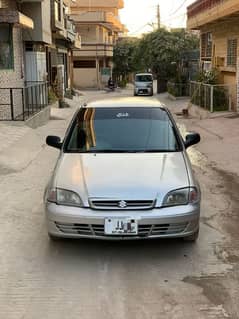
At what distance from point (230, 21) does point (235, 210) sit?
1642 centimetres

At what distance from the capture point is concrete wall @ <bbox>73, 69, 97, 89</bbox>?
58031 millimetres

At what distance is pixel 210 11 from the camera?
21.6 meters

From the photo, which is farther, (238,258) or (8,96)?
(8,96)

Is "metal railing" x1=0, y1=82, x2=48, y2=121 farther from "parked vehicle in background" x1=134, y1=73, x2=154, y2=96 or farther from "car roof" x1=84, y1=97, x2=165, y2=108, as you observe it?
"parked vehicle in background" x1=134, y1=73, x2=154, y2=96

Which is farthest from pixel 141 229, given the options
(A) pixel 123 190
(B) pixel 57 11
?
(B) pixel 57 11

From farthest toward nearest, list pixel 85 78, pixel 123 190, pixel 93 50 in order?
pixel 85 78
pixel 93 50
pixel 123 190

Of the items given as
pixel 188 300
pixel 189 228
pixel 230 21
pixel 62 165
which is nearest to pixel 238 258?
pixel 189 228

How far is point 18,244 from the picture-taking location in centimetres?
577

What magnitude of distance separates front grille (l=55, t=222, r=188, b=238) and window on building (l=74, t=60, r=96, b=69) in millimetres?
54280

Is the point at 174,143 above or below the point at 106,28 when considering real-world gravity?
below

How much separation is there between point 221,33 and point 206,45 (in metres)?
4.51

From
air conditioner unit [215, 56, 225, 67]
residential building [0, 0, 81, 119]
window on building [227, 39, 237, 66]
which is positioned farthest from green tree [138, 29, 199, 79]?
window on building [227, 39, 237, 66]

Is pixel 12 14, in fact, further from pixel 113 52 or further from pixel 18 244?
pixel 113 52

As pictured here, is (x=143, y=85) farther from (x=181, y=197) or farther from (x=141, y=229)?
(x=141, y=229)
